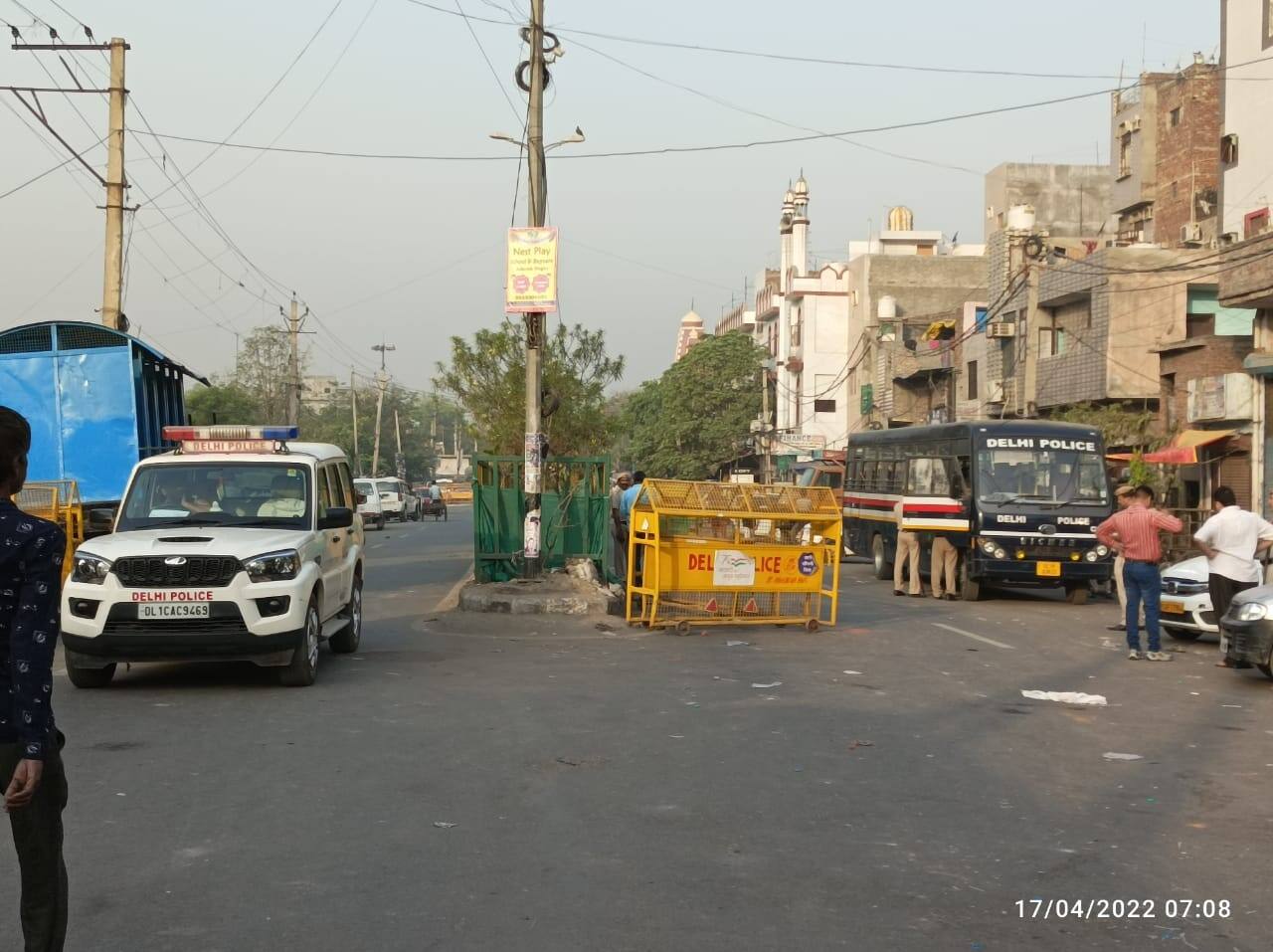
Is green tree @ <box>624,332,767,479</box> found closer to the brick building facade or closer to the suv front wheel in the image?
the brick building facade

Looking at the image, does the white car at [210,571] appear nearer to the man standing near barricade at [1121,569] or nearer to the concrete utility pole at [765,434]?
the man standing near barricade at [1121,569]

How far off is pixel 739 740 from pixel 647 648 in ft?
17.8

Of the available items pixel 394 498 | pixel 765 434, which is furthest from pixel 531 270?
pixel 765 434

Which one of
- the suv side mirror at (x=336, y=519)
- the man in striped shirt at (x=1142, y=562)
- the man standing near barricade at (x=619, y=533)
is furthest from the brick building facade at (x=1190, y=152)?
the suv side mirror at (x=336, y=519)

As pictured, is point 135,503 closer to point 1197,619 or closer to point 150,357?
point 150,357

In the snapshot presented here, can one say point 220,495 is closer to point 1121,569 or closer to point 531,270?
point 531,270

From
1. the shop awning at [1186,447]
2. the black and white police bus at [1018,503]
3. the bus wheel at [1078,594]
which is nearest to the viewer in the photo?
the black and white police bus at [1018,503]

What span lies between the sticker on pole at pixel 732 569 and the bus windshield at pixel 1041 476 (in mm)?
5958

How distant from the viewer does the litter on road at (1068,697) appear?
10.9 metres

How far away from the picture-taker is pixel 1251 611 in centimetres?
1177

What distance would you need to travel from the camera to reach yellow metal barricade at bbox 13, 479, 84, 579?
15.4m

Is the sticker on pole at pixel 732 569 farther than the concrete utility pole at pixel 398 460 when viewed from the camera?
No

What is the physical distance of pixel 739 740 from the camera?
8859mm

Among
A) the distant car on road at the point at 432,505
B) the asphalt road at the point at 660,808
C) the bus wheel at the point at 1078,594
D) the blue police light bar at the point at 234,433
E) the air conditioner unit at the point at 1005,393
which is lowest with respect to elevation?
the distant car on road at the point at 432,505
